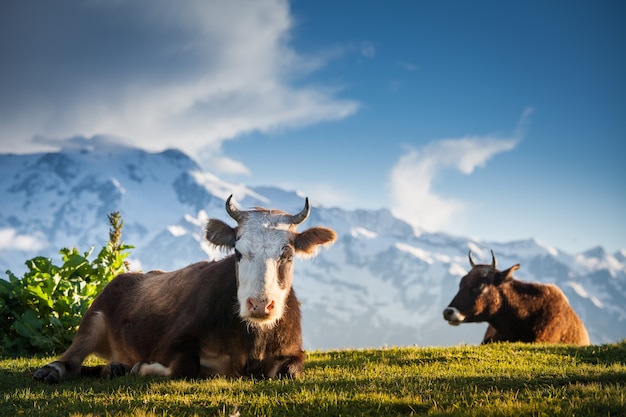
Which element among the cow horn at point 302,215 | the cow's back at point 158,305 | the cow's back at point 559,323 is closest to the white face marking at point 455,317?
the cow's back at point 559,323

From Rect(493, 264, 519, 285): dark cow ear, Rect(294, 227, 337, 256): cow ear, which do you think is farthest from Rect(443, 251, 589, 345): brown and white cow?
Rect(294, 227, 337, 256): cow ear

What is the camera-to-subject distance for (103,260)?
16578mm

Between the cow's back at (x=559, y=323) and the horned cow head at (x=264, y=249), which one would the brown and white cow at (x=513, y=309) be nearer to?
the cow's back at (x=559, y=323)

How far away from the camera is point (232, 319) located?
8977mm

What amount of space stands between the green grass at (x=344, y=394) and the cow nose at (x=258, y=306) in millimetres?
924

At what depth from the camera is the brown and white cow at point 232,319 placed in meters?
8.51

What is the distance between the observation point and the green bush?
14.4 m

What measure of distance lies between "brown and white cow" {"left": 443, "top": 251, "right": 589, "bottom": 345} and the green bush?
10286 millimetres

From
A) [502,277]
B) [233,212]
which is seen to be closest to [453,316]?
[502,277]

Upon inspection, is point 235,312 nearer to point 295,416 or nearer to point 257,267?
point 257,267

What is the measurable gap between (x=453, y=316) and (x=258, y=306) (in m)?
11.8

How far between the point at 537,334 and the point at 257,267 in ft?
41.8

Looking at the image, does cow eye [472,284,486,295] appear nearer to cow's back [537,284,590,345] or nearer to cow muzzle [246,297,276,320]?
cow's back [537,284,590,345]

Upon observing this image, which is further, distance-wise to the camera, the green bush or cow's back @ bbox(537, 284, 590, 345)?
cow's back @ bbox(537, 284, 590, 345)
